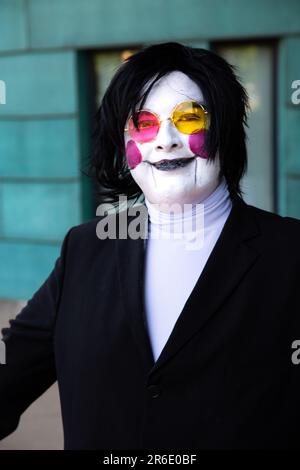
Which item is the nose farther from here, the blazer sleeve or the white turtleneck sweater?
the blazer sleeve

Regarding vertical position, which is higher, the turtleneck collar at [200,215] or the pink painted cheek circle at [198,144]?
the pink painted cheek circle at [198,144]

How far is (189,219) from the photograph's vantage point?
1.85 m

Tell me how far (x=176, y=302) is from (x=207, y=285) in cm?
11

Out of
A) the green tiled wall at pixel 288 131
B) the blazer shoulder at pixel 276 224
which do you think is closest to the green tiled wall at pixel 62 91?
the green tiled wall at pixel 288 131

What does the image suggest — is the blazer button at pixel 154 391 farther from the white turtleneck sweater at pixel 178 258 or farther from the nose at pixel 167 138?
the nose at pixel 167 138

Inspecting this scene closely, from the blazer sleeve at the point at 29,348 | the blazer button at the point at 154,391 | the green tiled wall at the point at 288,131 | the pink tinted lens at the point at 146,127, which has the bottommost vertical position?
the blazer button at the point at 154,391

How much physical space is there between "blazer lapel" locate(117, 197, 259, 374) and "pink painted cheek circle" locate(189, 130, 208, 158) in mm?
186

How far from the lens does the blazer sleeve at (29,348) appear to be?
195 cm

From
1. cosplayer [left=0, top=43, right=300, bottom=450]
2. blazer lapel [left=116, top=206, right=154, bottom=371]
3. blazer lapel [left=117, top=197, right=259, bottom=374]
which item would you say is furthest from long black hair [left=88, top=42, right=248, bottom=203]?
blazer lapel [left=116, top=206, right=154, bottom=371]

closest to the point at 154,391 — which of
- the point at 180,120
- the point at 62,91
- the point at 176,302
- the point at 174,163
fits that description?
the point at 176,302

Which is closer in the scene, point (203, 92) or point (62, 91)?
point (203, 92)

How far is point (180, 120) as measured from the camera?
5.91 feet

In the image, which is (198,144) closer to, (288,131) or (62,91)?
(288,131)

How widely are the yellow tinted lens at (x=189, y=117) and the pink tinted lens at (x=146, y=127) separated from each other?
50 mm
